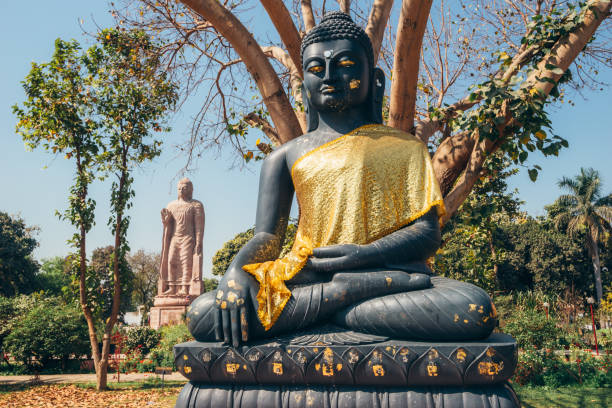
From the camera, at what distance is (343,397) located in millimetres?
2225

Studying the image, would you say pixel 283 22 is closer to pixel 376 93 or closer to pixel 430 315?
pixel 376 93

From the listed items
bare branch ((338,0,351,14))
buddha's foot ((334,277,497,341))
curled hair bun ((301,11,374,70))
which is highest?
bare branch ((338,0,351,14))

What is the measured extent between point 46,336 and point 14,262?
49.7ft

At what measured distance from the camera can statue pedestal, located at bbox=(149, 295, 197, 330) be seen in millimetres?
13586

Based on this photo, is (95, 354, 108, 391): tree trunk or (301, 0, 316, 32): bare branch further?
(95, 354, 108, 391): tree trunk

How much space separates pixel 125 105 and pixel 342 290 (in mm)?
7533

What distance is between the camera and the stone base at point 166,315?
13.6m

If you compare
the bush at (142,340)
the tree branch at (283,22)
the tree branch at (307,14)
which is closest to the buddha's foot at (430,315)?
the tree branch at (283,22)

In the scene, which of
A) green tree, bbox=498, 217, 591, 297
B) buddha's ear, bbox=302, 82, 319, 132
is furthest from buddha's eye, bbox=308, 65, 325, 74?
green tree, bbox=498, 217, 591, 297

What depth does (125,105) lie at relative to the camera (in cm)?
866

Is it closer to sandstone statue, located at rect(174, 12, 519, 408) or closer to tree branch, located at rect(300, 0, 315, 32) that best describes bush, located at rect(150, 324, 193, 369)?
tree branch, located at rect(300, 0, 315, 32)

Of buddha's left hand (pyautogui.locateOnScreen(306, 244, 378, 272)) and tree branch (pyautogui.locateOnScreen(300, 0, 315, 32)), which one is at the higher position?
tree branch (pyautogui.locateOnScreen(300, 0, 315, 32))

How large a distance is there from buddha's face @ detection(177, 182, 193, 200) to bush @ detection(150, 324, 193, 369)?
4397mm

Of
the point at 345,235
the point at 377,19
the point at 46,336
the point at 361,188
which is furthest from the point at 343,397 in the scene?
the point at 46,336
